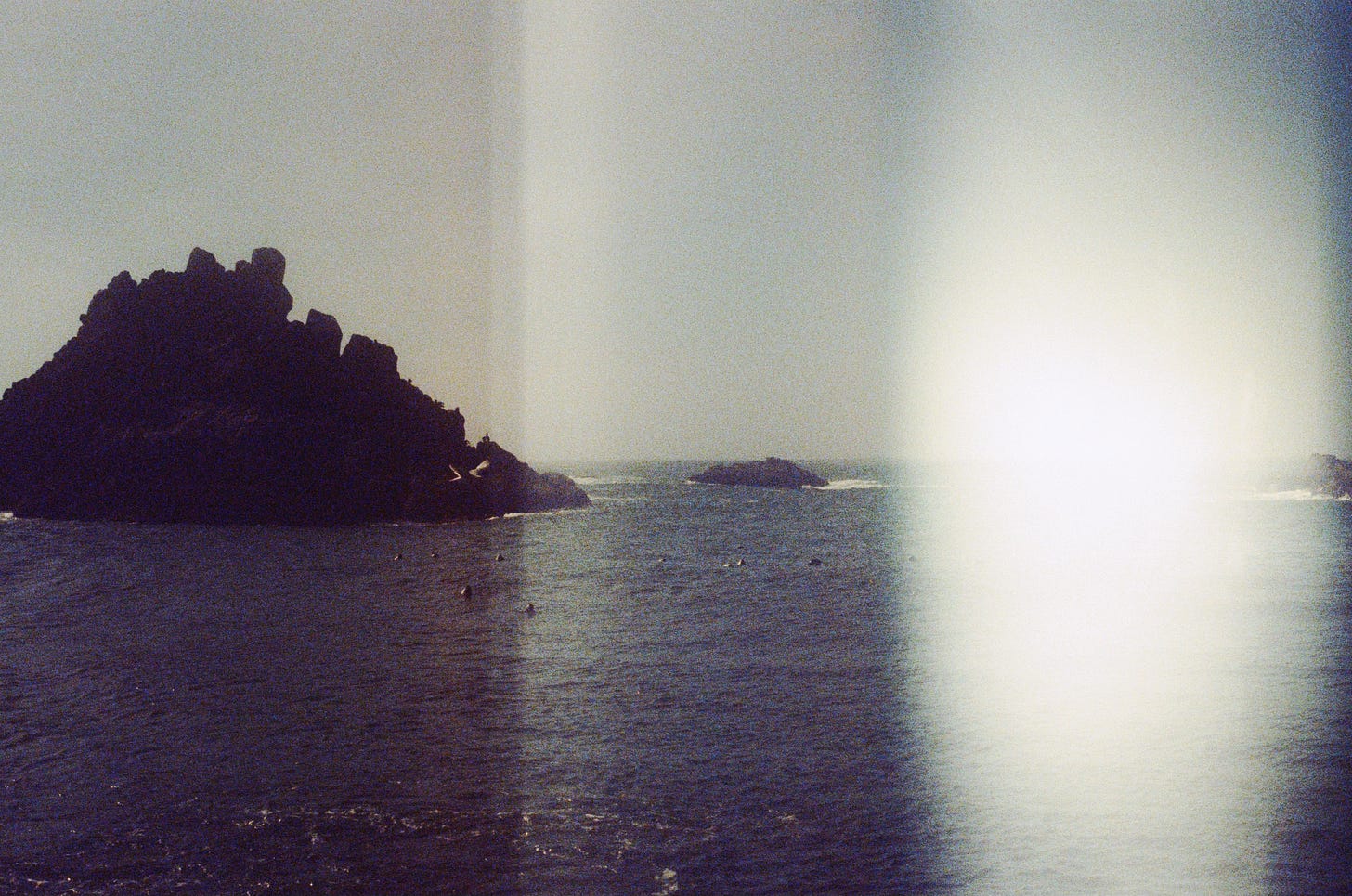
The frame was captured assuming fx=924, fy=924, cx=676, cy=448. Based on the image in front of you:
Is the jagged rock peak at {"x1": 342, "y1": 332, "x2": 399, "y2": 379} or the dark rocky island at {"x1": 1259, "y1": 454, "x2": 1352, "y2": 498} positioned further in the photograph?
the dark rocky island at {"x1": 1259, "y1": 454, "x2": 1352, "y2": 498}

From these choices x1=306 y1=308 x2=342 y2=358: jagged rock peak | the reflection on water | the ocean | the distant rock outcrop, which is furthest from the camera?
the distant rock outcrop

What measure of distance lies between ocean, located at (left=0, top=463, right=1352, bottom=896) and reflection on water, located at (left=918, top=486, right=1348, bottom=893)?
10 cm

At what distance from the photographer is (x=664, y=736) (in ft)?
65.9

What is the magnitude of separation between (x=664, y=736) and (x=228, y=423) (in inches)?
3282

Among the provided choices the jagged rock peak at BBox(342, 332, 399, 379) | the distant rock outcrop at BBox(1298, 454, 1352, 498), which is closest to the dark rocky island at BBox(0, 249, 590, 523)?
the jagged rock peak at BBox(342, 332, 399, 379)

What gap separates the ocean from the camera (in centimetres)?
1355

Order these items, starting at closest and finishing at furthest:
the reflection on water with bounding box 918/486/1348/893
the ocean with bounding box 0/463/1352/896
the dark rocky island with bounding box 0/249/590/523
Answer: the ocean with bounding box 0/463/1352/896 → the reflection on water with bounding box 918/486/1348/893 → the dark rocky island with bounding box 0/249/590/523

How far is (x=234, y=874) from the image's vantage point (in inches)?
508

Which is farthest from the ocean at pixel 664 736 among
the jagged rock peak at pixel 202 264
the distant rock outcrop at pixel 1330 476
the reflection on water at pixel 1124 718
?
the distant rock outcrop at pixel 1330 476

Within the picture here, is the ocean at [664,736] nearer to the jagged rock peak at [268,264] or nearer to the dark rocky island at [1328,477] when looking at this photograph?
the jagged rock peak at [268,264]

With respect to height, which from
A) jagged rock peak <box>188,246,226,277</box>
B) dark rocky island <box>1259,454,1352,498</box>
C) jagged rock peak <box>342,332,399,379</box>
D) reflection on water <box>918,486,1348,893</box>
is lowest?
reflection on water <box>918,486,1348,893</box>

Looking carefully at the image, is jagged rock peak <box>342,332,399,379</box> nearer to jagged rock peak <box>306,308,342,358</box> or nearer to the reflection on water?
jagged rock peak <box>306,308,342,358</box>

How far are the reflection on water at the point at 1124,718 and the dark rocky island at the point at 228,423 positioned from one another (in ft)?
190

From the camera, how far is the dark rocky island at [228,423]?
293ft
